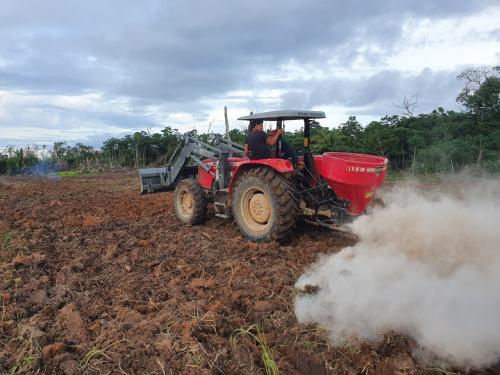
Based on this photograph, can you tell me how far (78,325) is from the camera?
141 inches

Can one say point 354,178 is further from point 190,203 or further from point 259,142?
point 190,203

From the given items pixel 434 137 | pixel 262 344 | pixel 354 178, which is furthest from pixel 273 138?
pixel 434 137

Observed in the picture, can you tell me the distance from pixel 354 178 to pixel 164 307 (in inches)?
120

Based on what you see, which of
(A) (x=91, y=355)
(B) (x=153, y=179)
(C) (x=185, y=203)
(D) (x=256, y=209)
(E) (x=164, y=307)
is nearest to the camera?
(A) (x=91, y=355)

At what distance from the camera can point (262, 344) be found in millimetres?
3211

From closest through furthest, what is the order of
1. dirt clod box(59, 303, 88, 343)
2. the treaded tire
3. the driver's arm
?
dirt clod box(59, 303, 88, 343) < the driver's arm < the treaded tire

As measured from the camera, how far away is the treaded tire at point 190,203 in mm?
7484

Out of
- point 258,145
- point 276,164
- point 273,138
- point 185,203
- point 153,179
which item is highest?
point 273,138

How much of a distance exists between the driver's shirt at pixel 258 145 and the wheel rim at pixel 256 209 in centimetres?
52

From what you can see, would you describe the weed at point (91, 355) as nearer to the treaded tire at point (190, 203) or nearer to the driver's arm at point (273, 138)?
the driver's arm at point (273, 138)

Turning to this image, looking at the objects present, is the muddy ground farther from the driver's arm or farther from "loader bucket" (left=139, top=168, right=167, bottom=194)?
"loader bucket" (left=139, top=168, right=167, bottom=194)

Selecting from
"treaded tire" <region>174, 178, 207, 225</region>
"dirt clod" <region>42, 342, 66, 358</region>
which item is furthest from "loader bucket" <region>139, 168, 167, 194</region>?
"dirt clod" <region>42, 342, 66, 358</region>

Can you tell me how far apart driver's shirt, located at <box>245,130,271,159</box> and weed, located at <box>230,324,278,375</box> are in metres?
3.20

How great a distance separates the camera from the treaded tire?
7.48 metres
